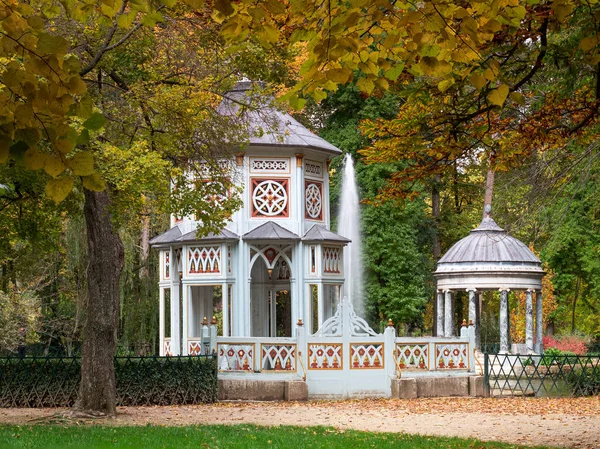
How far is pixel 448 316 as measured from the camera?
29422 millimetres

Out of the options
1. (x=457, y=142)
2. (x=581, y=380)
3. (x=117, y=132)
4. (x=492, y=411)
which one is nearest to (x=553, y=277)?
(x=581, y=380)

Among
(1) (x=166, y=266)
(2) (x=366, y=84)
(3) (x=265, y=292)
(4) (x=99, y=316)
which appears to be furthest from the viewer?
(3) (x=265, y=292)

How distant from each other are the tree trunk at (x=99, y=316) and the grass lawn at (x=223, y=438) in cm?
195

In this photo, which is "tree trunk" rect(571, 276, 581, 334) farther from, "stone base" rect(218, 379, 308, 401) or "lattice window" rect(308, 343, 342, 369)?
"stone base" rect(218, 379, 308, 401)

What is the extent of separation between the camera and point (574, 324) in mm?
43750

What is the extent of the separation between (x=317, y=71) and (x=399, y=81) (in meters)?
4.76

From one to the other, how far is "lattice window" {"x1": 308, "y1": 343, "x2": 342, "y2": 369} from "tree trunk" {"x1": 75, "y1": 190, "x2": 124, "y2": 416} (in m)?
6.00

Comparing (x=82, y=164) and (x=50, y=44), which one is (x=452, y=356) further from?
(x=50, y=44)

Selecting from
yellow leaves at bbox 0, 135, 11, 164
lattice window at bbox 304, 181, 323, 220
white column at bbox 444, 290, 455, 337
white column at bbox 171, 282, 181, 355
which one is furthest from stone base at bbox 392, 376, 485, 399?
yellow leaves at bbox 0, 135, 11, 164

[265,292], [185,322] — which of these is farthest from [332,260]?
[185,322]

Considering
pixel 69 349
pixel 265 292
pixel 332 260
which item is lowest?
pixel 69 349

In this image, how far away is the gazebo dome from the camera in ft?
91.6

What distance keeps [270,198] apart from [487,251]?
756cm

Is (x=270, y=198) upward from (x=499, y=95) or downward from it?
upward
